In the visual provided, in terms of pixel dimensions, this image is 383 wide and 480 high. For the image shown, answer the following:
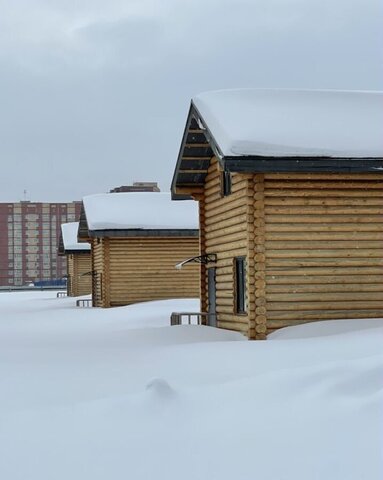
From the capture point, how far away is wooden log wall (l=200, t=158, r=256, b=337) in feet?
50.7

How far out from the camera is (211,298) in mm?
19531

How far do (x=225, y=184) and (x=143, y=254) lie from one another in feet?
48.9

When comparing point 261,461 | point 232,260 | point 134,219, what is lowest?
point 261,461

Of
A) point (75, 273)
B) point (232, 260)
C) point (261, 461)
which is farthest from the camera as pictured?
point (75, 273)

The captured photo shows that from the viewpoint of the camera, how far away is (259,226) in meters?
15.5

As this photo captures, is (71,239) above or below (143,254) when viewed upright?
above

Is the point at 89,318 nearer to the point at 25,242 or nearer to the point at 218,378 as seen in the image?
the point at 218,378

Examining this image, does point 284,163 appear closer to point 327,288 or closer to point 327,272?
point 327,272

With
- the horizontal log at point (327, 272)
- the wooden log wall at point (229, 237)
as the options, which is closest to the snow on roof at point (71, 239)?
the wooden log wall at point (229, 237)

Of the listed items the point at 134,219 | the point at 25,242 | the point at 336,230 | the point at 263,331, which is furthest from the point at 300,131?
the point at 25,242

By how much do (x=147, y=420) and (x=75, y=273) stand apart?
44000 millimetres

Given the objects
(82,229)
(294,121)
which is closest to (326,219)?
(294,121)

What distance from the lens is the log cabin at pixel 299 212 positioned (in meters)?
15.4

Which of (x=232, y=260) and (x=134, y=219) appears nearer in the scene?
(x=232, y=260)
